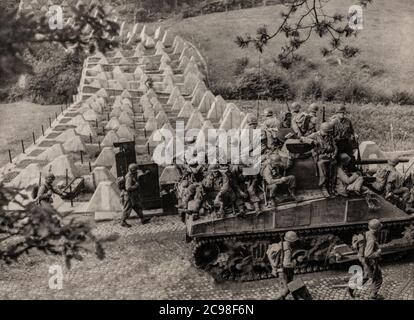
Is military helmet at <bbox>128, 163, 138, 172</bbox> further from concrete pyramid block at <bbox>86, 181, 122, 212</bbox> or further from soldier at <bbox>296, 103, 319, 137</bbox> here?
soldier at <bbox>296, 103, 319, 137</bbox>

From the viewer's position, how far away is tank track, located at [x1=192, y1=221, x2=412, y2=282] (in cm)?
1275

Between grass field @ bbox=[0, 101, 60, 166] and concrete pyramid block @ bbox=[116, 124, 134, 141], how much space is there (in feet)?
14.8

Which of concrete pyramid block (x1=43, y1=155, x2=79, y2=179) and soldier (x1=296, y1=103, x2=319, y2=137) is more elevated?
soldier (x1=296, y1=103, x2=319, y2=137)

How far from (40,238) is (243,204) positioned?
622 centimetres

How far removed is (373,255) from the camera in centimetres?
1123

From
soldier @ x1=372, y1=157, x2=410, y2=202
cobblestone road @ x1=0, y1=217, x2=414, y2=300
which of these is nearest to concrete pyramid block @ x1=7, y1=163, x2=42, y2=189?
cobblestone road @ x1=0, y1=217, x2=414, y2=300

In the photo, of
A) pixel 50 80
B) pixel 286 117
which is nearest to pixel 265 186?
pixel 286 117

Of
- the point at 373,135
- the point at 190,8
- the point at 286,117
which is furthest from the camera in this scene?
the point at 190,8

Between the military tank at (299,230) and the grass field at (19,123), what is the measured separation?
11.5 metres

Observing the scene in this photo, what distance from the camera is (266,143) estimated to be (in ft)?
47.3

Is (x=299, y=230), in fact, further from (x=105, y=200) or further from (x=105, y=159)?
(x=105, y=159)

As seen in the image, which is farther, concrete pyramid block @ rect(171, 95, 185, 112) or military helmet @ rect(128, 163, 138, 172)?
concrete pyramid block @ rect(171, 95, 185, 112)
